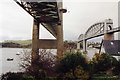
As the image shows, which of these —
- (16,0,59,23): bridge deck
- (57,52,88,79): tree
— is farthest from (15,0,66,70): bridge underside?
(57,52,88,79): tree

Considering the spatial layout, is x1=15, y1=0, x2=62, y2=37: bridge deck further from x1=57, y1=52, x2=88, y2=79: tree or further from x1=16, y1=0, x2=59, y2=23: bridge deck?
x1=57, y1=52, x2=88, y2=79: tree

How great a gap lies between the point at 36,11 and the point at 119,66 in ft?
20.5

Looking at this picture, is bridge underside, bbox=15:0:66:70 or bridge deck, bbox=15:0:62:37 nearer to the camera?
bridge deck, bbox=15:0:62:37

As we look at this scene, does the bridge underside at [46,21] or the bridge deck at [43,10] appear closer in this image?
the bridge deck at [43,10]

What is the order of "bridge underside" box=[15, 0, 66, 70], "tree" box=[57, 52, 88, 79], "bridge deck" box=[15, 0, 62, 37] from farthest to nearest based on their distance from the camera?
"bridge underside" box=[15, 0, 66, 70] → "bridge deck" box=[15, 0, 62, 37] → "tree" box=[57, 52, 88, 79]

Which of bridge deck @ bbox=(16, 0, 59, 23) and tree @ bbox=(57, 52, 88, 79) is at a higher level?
bridge deck @ bbox=(16, 0, 59, 23)

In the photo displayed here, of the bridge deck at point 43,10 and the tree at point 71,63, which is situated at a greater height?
the bridge deck at point 43,10

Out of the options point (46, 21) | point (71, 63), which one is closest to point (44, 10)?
point (46, 21)

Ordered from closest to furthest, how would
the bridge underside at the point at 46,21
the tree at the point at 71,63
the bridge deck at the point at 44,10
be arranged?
1. the tree at the point at 71,63
2. the bridge deck at the point at 44,10
3. the bridge underside at the point at 46,21

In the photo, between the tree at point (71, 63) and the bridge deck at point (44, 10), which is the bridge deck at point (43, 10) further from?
the tree at point (71, 63)

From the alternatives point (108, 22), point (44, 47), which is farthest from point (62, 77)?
point (108, 22)

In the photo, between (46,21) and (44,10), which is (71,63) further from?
(46,21)

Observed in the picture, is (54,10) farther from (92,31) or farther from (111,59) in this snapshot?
(92,31)

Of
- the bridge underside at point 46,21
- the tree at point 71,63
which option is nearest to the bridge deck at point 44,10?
the bridge underside at point 46,21
